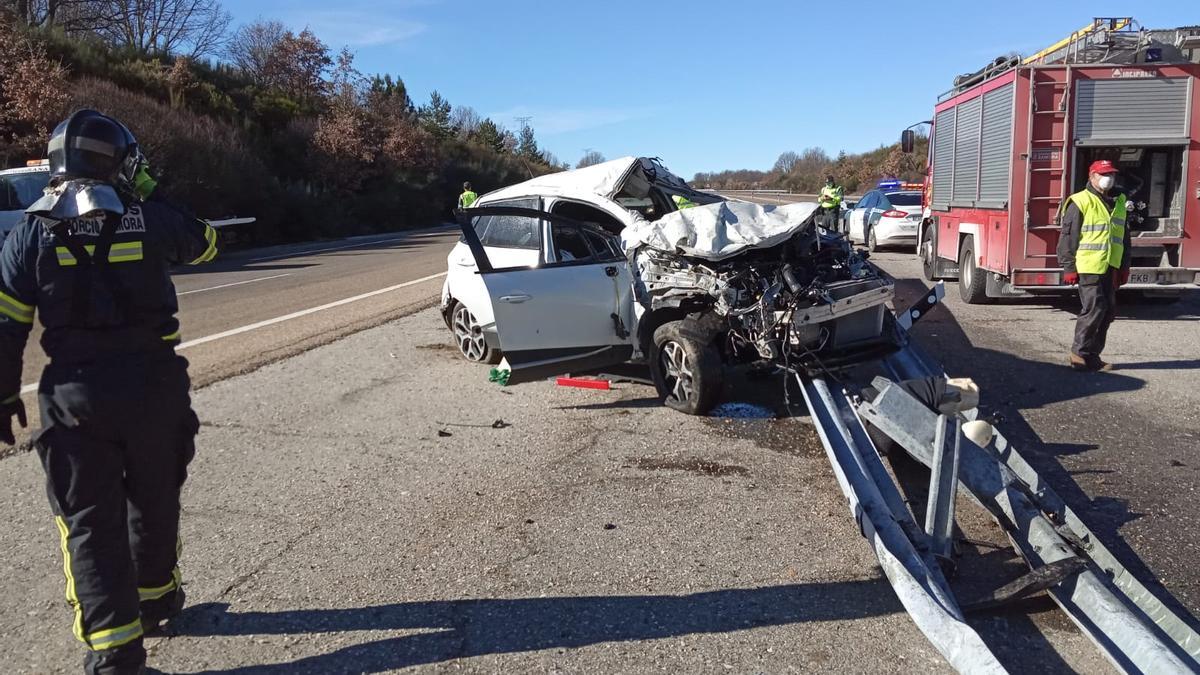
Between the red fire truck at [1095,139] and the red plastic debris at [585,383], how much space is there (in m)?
5.75

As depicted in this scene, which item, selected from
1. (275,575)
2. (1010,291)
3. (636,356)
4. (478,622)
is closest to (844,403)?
(636,356)

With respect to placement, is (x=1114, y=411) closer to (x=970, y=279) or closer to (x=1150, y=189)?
(x=970, y=279)

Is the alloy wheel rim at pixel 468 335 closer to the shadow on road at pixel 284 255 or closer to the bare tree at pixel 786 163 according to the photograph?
the shadow on road at pixel 284 255

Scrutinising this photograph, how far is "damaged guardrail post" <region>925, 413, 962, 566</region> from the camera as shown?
146 inches

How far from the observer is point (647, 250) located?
264 inches

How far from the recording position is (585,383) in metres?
7.37

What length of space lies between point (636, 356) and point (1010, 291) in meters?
6.21

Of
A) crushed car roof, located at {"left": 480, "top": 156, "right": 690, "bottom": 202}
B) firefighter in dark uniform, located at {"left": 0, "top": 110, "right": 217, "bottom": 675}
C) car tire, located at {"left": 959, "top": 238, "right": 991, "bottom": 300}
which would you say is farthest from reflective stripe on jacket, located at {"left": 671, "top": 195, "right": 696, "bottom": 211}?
firefighter in dark uniform, located at {"left": 0, "top": 110, "right": 217, "bottom": 675}

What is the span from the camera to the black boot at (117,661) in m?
2.97

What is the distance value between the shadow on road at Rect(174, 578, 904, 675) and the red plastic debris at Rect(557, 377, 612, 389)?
3620 millimetres

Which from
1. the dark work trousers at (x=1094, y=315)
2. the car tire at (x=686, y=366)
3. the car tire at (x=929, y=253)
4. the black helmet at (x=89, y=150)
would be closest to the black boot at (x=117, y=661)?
the black helmet at (x=89, y=150)

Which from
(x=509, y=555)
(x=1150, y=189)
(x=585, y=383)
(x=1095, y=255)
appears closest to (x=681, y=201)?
(x=585, y=383)

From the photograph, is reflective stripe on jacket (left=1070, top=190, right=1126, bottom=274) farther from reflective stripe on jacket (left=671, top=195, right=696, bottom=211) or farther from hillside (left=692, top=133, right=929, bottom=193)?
hillside (left=692, top=133, right=929, bottom=193)

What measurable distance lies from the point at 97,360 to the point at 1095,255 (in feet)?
25.5
